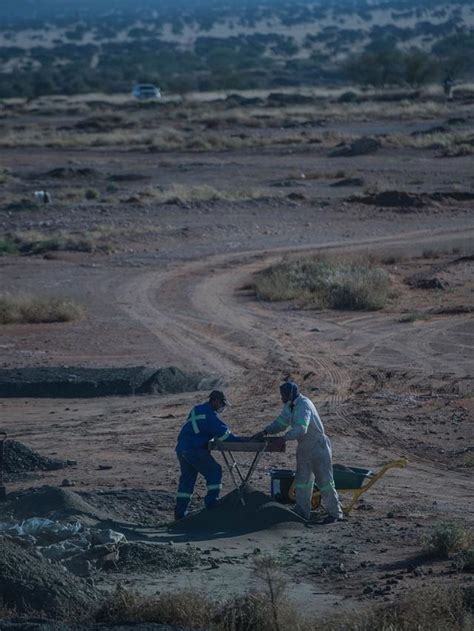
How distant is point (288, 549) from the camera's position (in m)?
11.9

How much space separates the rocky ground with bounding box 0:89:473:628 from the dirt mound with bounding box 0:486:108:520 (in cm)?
3

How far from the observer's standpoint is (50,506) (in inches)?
496

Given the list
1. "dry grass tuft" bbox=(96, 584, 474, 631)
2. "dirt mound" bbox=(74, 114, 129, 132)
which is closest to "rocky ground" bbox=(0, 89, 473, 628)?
"dry grass tuft" bbox=(96, 584, 474, 631)

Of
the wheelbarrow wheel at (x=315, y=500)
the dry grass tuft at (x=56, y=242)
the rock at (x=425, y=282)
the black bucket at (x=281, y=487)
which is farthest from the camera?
the dry grass tuft at (x=56, y=242)

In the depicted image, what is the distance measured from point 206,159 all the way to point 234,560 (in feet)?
140

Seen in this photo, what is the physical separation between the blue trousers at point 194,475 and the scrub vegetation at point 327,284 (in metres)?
13.1

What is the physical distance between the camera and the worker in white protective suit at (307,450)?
12461 mm

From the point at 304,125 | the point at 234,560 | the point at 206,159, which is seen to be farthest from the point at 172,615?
the point at 304,125

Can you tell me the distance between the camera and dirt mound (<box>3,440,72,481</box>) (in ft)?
50.3

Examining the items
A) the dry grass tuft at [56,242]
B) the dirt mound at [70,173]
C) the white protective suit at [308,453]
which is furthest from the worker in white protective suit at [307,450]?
the dirt mound at [70,173]

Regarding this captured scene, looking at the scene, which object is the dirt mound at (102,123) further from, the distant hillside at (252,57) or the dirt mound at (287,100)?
the distant hillside at (252,57)

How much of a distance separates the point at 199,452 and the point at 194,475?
0.33 meters

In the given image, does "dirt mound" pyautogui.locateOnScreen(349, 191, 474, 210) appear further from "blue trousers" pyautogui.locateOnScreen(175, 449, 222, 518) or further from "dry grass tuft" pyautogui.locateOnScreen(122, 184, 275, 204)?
"blue trousers" pyautogui.locateOnScreen(175, 449, 222, 518)

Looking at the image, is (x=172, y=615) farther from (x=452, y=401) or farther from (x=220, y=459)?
(x=452, y=401)
